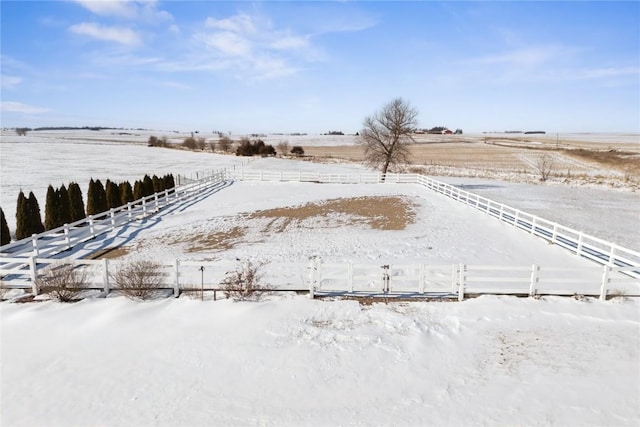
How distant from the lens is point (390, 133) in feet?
144

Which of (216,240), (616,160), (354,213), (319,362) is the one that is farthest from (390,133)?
(616,160)

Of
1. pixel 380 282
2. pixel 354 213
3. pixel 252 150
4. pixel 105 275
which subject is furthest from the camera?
pixel 252 150

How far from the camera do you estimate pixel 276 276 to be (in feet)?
39.9

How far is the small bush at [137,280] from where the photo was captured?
403 inches

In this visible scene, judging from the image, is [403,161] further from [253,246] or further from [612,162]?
[612,162]

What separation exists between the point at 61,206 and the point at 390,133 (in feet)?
109

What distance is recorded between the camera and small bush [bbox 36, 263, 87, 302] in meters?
10.2

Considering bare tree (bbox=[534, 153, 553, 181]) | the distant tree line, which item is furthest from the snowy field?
bare tree (bbox=[534, 153, 553, 181])

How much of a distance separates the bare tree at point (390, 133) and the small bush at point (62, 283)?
36.3m

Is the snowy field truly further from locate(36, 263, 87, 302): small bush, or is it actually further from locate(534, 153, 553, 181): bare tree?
locate(534, 153, 553, 181): bare tree

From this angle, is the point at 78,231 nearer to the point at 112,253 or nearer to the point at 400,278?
the point at 112,253

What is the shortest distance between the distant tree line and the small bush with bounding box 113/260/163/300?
9189 mm

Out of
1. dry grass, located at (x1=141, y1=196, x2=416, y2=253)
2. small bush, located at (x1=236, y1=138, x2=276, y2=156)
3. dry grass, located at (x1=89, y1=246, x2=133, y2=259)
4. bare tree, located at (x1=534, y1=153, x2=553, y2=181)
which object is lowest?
dry grass, located at (x1=89, y1=246, x2=133, y2=259)

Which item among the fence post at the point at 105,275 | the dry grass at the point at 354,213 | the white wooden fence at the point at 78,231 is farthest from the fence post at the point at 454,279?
the white wooden fence at the point at 78,231
